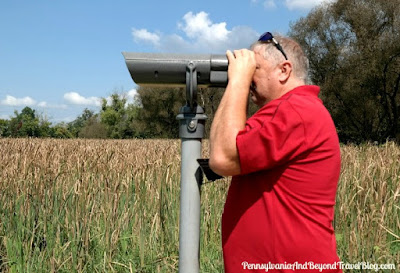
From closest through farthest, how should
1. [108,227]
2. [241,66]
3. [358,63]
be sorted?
1. [241,66]
2. [108,227]
3. [358,63]

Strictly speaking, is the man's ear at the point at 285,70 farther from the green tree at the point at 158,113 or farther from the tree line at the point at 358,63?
the green tree at the point at 158,113

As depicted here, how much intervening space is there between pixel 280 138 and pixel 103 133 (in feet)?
170

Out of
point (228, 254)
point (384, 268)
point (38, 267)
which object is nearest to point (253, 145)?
point (228, 254)

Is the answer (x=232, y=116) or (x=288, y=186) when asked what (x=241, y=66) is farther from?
(x=288, y=186)

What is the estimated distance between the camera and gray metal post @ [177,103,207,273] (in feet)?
4.77

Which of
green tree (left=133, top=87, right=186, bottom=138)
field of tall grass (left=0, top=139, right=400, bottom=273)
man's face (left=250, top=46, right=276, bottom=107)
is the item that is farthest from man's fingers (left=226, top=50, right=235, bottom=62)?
green tree (left=133, top=87, right=186, bottom=138)

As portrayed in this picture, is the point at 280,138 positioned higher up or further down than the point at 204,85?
further down

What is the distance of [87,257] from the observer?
278 cm

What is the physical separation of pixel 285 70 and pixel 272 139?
32cm

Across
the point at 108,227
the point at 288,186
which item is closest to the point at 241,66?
the point at 288,186

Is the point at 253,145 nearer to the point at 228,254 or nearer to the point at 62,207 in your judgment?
the point at 228,254

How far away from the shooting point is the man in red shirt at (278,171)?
4.35ft

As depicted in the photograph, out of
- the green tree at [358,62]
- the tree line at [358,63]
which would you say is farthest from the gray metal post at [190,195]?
the green tree at [358,62]

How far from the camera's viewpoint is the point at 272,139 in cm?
130
